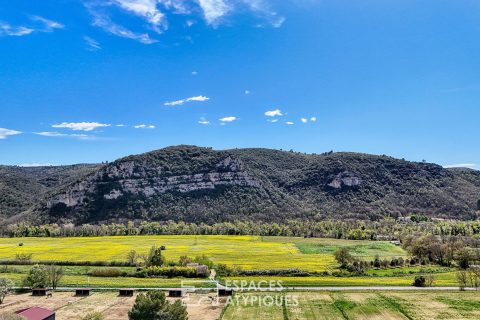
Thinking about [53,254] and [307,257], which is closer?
[307,257]

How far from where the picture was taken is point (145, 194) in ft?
530

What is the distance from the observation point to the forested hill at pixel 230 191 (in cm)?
15325

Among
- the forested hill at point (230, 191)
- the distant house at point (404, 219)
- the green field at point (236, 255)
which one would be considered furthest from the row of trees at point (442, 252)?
the forested hill at point (230, 191)

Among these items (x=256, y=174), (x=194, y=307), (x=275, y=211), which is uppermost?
(x=256, y=174)

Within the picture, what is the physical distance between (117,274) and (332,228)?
7452cm

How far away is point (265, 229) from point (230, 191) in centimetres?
3998

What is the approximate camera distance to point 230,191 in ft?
541

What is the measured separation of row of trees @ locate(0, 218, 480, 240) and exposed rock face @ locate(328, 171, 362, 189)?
41.1m

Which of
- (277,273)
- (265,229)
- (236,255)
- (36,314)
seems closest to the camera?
(36,314)

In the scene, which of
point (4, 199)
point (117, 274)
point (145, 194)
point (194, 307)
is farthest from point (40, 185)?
point (194, 307)

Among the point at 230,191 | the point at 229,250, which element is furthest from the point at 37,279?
the point at 230,191

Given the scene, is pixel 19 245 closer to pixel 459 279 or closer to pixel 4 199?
pixel 4 199

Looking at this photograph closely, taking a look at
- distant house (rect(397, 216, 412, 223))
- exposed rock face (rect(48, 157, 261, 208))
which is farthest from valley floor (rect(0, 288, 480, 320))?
exposed rock face (rect(48, 157, 261, 208))
